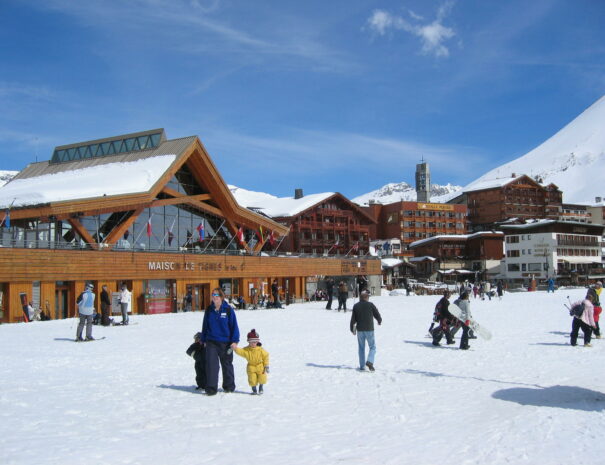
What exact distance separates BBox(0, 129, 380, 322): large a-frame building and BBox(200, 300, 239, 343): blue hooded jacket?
20.3 meters

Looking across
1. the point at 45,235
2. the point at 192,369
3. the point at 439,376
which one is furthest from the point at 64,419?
the point at 45,235

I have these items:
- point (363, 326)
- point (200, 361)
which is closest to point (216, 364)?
point (200, 361)

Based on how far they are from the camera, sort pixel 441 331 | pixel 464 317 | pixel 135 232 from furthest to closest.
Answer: pixel 135 232 < pixel 441 331 < pixel 464 317

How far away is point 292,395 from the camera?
30.3 feet

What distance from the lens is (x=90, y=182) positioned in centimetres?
3606

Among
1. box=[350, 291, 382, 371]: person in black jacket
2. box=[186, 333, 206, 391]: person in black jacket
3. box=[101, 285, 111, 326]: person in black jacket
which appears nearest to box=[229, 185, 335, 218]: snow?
box=[101, 285, 111, 326]: person in black jacket

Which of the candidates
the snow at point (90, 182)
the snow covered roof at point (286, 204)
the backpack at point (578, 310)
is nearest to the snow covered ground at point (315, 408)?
the backpack at point (578, 310)

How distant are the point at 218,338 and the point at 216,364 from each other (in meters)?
0.41

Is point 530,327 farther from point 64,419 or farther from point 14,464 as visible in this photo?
point 14,464

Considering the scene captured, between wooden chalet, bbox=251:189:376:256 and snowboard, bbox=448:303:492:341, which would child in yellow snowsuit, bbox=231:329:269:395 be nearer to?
snowboard, bbox=448:303:492:341

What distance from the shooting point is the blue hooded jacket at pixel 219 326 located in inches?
364

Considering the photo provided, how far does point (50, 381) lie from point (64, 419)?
3.06 m

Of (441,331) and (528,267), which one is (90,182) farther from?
(528,267)

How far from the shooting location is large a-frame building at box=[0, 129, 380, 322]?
27.9 metres
